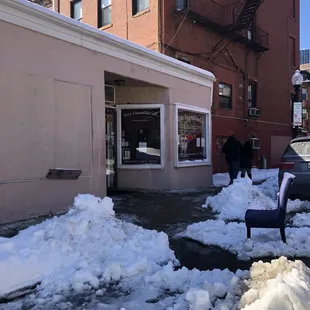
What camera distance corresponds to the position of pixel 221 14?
1808 cm

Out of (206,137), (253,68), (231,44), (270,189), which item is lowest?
(270,189)

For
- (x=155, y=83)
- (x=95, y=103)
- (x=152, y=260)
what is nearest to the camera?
(x=152, y=260)

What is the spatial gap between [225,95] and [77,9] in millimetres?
8469

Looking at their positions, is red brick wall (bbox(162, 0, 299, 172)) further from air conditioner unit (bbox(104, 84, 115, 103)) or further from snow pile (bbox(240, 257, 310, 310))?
snow pile (bbox(240, 257, 310, 310))

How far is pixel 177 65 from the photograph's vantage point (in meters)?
11.5

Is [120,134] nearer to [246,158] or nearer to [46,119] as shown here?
[46,119]

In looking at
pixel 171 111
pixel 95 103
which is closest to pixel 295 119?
pixel 171 111

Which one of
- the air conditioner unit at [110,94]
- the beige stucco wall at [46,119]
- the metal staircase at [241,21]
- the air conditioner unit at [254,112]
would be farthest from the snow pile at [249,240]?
the air conditioner unit at [254,112]

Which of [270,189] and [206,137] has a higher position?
[206,137]

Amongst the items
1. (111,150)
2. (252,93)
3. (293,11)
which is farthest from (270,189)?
(293,11)

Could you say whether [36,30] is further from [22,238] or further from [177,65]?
[177,65]

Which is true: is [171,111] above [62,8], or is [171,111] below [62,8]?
below

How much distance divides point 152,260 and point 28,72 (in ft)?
14.3

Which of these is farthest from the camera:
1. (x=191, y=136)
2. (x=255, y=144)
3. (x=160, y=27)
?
(x=255, y=144)
